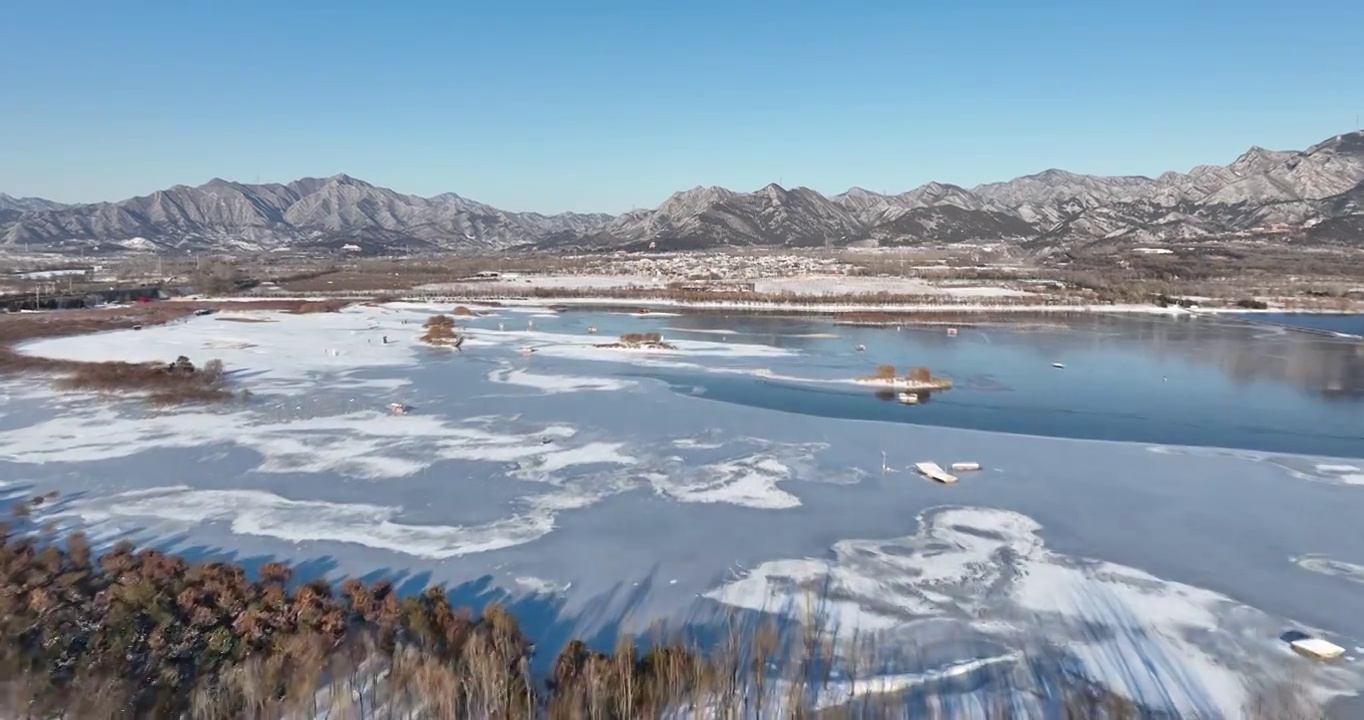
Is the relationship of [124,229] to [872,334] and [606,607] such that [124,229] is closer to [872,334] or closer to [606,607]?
[872,334]

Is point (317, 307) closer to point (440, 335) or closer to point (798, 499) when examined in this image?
point (440, 335)

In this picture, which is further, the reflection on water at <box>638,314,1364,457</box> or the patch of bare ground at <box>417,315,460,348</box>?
the patch of bare ground at <box>417,315,460,348</box>

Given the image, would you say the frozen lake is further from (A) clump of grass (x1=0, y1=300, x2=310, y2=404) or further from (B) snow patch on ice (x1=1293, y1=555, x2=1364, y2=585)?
(A) clump of grass (x1=0, y1=300, x2=310, y2=404)

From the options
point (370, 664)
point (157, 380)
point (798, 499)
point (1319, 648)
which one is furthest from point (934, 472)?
point (157, 380)

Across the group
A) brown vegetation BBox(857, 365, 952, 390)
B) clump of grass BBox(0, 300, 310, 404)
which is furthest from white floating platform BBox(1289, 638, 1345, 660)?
clump of grass BBox(0, 300, 310, 404)

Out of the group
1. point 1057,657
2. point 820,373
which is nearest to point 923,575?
point 1057,657

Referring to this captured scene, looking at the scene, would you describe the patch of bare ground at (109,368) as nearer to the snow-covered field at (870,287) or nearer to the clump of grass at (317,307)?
the clump of grass at (317,307)

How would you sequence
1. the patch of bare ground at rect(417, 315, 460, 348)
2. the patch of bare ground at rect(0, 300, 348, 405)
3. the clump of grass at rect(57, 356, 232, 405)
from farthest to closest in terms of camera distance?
the patch of bare ground at rect(417, 315, 460, 348) → the patch of bare ground at rect(0, 300, 348, 405) → the clump of grass at rect(57, 356, 232, 405)
